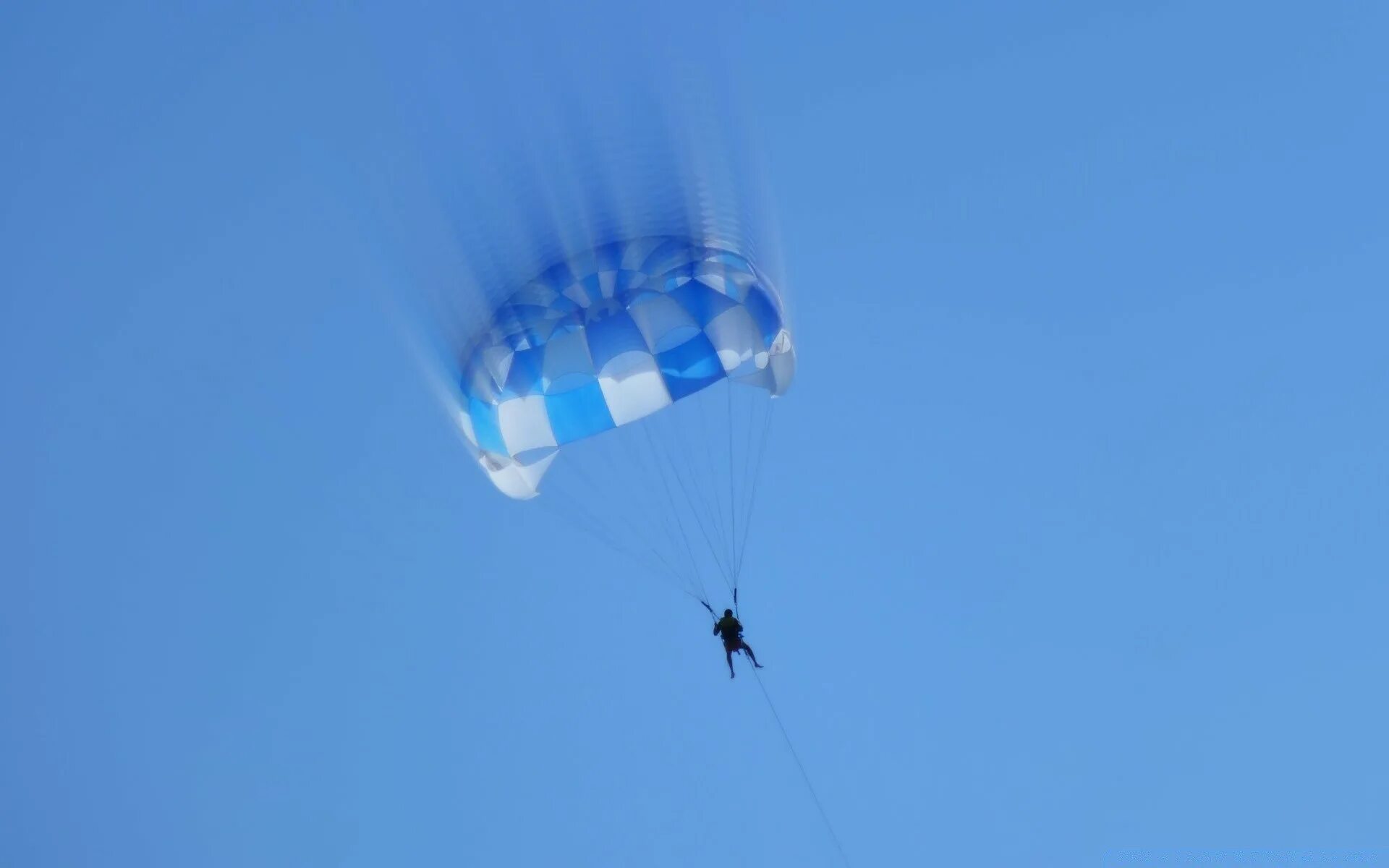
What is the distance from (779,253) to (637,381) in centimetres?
245

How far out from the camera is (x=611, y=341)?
21234mm

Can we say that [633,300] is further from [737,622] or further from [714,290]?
[737,622]

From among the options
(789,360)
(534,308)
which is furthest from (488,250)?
(789,360)

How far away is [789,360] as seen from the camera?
2247 centimetres

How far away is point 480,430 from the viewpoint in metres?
22.0

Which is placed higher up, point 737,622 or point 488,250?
point 488,250

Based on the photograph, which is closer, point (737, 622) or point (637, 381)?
point (637, 381)

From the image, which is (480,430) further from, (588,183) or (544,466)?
(588,183)

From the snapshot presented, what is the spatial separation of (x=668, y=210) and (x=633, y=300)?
3.61 feet

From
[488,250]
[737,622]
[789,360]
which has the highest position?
[488,250]

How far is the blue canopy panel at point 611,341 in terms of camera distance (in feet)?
70.2

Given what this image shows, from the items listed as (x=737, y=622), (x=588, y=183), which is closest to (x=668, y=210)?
(x=588, y=183)

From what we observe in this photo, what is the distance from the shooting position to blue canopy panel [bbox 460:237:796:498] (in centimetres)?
2139

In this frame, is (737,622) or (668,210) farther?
(737,622)
